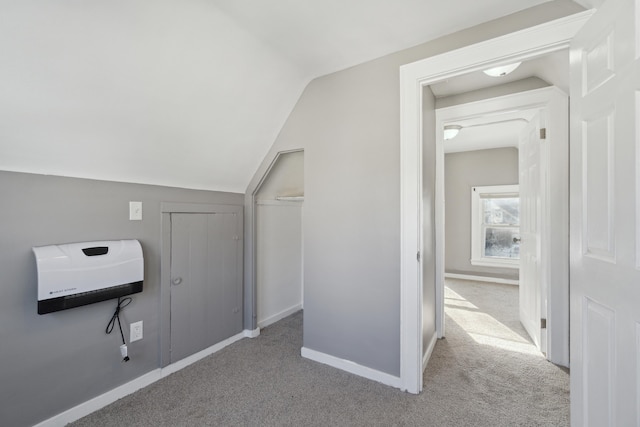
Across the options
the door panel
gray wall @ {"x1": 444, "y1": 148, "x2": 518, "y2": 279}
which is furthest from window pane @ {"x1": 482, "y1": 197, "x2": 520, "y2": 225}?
the door panel

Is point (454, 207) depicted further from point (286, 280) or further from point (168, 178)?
point (168, 178)

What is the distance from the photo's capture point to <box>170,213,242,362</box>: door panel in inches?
84.7

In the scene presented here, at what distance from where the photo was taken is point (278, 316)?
3123 mm

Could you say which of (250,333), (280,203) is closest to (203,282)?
(250,333)

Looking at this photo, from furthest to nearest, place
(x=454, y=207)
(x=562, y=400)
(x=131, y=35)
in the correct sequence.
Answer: (x=454, y=207)
(x=562, y=400)
(x=131, y=35)

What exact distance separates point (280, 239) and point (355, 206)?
134 centimetres

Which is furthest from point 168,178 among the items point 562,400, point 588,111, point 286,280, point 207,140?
point 562,400

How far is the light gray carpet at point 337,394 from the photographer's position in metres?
1.63

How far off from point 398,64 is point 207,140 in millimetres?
1470

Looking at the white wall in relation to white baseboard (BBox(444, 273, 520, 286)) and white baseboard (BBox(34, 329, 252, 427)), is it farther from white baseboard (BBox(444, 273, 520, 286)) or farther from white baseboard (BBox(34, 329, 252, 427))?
white baseboard (BBox(444, 273, 520, 286))

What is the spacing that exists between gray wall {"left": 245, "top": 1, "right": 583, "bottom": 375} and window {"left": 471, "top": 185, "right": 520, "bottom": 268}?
3883 mm

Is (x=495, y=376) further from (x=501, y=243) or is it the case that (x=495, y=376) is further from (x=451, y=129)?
(x=501, y=243)

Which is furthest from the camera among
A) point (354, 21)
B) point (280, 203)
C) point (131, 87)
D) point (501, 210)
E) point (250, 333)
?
point (501, 210)

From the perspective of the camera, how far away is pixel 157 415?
5.43 feet
